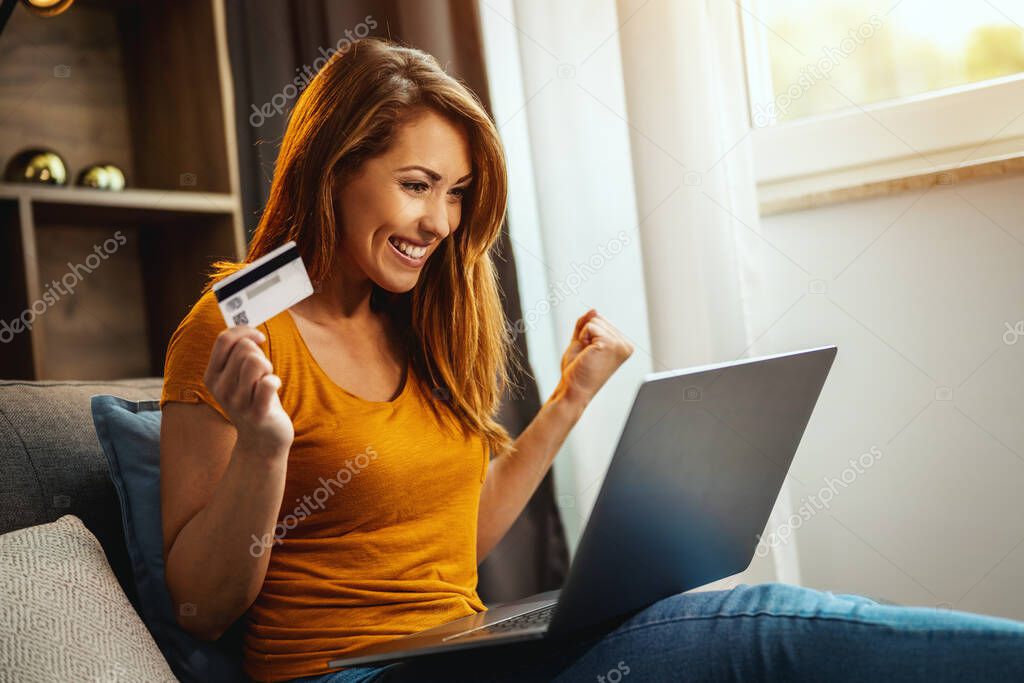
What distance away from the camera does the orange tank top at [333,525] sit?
1028 millimetres

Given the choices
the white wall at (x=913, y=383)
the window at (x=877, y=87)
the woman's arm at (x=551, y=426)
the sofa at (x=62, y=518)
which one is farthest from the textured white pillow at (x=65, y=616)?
the window at (x=877, y=87)

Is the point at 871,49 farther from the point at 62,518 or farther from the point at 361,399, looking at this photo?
the point at 62,518

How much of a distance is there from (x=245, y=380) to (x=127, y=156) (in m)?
1.44

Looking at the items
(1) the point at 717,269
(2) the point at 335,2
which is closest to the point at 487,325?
(1) the point at 717,269

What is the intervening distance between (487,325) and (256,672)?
56 cm

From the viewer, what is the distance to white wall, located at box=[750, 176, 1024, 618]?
1.55 metres

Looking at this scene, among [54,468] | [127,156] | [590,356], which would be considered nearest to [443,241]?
[590,356]

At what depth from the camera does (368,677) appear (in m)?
0.94

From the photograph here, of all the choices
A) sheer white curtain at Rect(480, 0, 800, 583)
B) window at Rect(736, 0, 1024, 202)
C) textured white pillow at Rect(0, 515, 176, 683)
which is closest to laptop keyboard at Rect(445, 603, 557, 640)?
A: textured white pillow at Rect(0, 515, 176, 683)

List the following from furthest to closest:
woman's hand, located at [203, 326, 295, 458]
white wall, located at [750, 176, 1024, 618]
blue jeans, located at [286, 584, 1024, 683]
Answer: white wall, located at [750, 176, 1024, 618] → woman's hand, located at [203, 326, 295, 458] → blue jeans, located at [286, 584, 1024, 683]

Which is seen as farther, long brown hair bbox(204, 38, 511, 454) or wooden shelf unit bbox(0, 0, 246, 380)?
wooden shelf unit bbox(0, 0, 246, 380)

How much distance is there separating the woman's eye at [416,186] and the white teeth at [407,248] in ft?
0.21

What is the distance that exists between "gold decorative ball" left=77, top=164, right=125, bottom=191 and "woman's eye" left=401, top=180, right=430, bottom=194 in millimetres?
870

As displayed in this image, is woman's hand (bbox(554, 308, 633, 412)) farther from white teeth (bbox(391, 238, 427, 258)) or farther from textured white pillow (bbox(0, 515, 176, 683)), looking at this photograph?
textured white pillow (bbox(0, 515, 176, 683))
